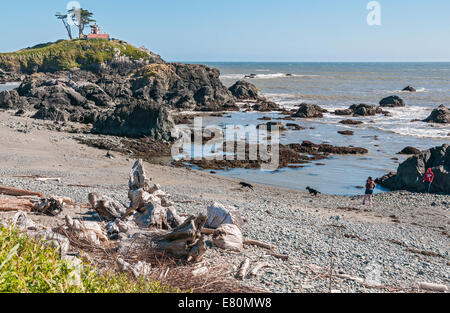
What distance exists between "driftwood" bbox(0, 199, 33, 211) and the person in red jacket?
18.2m

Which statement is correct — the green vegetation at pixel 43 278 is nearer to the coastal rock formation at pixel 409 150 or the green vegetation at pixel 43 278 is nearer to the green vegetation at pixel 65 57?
the coastal rock formation at pixel 409 150

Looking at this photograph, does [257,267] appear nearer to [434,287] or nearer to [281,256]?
[281,256]

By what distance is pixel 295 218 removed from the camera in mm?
15172

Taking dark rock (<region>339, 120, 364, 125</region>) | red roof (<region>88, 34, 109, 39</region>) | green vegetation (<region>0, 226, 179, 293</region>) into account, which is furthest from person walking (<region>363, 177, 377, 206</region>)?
red roof (<region>88, 34, 109, 39</region>)

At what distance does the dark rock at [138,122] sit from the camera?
32.2m

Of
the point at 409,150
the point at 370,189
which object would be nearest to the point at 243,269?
the point at 370,189

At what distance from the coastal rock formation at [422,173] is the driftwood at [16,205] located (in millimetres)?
17969

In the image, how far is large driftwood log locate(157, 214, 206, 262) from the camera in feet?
27.3

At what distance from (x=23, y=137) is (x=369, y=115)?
3817 cm

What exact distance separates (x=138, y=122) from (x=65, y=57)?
241ft

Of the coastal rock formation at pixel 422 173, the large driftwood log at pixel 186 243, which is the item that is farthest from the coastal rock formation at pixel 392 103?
the large driftwood log at pixel 186 243

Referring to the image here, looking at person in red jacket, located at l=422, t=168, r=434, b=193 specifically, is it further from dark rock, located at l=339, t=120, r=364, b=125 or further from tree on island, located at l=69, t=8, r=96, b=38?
tree on island, located at l=69, t=8, r=96, b=38

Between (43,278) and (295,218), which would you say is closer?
(43,278)

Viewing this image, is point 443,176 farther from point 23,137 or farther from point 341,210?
point 23,137
